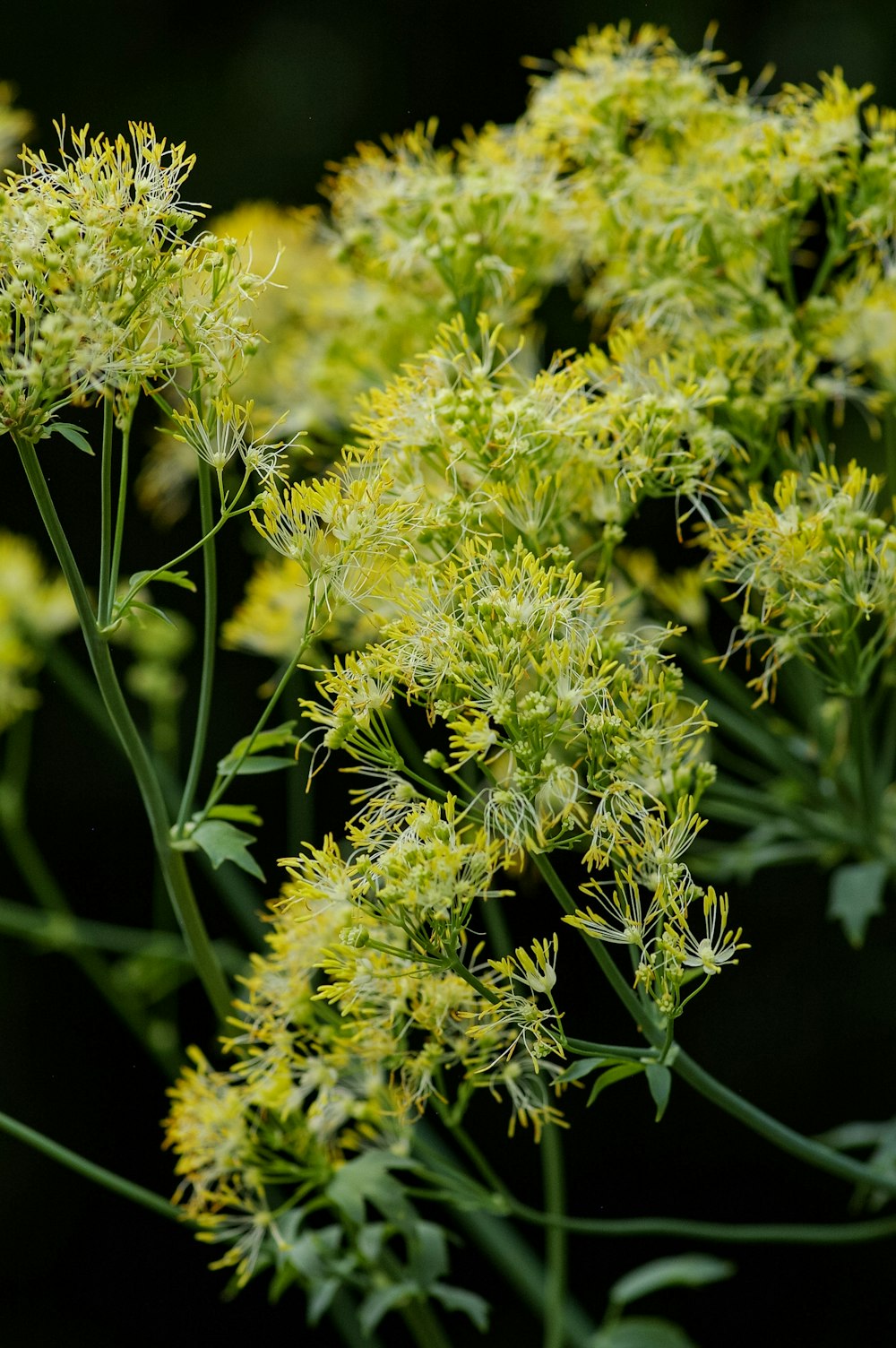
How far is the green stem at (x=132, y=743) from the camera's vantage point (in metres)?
0.55

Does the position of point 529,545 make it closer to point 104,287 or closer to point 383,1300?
point 104,287

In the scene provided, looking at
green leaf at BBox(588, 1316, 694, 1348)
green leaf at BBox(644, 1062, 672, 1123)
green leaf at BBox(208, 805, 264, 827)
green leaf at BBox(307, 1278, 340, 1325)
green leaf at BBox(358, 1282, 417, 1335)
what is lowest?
green leaf at BBox(588, 1316, 694, 1348)

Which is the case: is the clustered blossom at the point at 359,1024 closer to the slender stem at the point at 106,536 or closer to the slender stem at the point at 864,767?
the slender stem at the point at 106,536

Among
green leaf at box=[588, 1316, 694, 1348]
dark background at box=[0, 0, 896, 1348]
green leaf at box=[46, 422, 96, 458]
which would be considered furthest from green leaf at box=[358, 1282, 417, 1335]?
dark background at box=[0, 0, 896, 1348]

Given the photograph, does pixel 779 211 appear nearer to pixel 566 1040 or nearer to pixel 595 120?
pixel 595 120

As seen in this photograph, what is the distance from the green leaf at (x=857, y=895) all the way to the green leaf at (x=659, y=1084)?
251 mm

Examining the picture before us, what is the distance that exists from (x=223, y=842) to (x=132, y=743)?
60 mm

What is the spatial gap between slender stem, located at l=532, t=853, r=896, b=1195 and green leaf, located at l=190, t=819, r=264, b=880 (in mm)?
131

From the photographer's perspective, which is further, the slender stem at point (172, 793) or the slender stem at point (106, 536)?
the slender stem at point (172, 793)

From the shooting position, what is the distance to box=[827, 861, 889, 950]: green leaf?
2.68ft

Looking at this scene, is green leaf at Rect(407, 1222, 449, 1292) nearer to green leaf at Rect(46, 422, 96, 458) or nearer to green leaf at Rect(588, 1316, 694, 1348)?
green leaf at Rect(588, 1316, 694, 1348)

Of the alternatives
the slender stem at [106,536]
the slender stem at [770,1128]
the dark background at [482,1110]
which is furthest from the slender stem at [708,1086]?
the dark background at [482,1110]

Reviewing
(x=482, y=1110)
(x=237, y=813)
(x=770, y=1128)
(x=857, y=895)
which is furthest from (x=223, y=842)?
(x=482, y=1110)

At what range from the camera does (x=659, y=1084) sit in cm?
57
